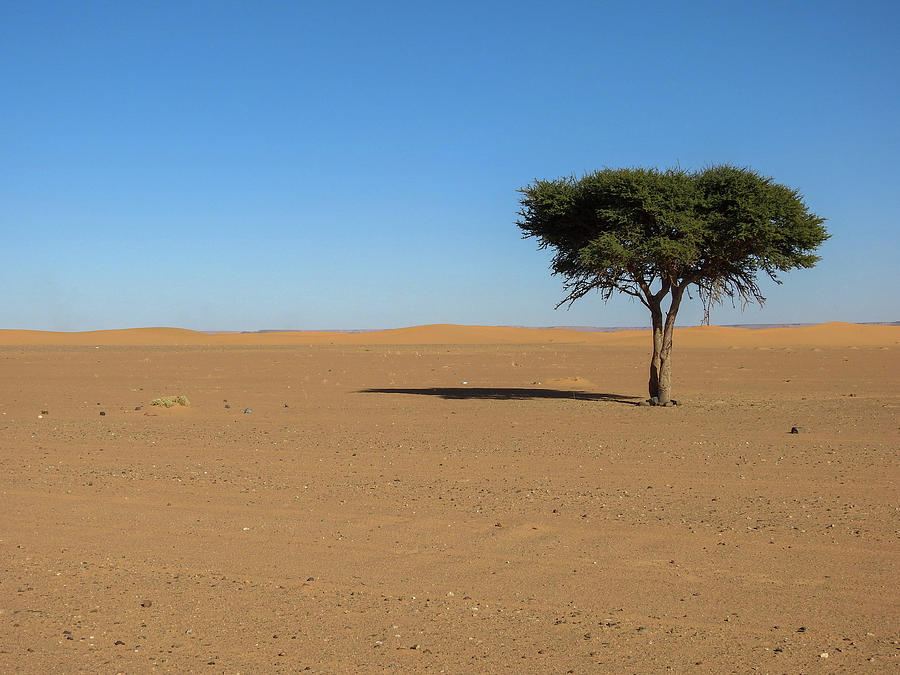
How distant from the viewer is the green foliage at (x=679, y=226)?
2180 cm

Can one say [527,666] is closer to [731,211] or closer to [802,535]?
[802,535]

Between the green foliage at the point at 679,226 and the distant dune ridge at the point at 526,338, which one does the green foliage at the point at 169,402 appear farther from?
the distant dune ridge at the point at 526,338

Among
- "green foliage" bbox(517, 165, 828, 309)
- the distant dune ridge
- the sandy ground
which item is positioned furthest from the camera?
the distant dune ridge

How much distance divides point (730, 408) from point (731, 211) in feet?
17.3

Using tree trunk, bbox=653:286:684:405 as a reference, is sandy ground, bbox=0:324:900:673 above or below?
below

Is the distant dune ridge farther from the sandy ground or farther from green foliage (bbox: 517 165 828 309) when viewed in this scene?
Result: the sandy ground

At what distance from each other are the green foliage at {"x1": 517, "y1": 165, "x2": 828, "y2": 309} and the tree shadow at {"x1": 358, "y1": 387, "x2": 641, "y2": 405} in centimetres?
410

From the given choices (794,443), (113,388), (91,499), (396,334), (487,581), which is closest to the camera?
(487,581)

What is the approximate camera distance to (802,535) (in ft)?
28.5

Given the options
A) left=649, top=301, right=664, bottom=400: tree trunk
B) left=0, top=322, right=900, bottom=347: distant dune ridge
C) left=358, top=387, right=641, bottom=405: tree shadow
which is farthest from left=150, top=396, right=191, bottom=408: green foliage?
left=0, top=322, right=900, bottom=347: distant dune ridge

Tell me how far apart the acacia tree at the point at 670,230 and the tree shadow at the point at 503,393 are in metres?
3.00

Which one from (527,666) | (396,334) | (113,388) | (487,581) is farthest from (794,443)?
(396,334)

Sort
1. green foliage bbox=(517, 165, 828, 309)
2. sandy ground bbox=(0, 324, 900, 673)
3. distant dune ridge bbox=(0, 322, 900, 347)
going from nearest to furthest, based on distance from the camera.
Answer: sandy ground bbox=(0, 324, 900, 673), green foliage bbox=(517, 165, 828, 309), distant dune ridge bbox=(0, 322, 900, 347)

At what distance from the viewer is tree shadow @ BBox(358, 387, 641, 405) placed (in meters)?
26.7
